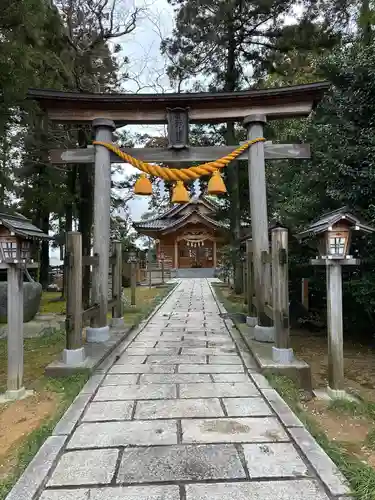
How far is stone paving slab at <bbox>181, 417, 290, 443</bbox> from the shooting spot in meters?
2.79

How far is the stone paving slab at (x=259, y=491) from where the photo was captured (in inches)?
82.4

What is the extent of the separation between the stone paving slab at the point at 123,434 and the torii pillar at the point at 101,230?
2.87m

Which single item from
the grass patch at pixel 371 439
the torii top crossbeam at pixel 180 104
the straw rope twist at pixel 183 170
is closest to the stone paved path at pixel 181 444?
the grass patch at pixel 371 439

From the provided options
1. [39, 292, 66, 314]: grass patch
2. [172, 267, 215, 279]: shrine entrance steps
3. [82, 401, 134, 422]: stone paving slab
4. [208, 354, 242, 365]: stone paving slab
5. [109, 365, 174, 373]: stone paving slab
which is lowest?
[39, 292, 66, 314]: grass patch

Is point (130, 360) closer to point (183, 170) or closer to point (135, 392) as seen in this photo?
point (135, 392)

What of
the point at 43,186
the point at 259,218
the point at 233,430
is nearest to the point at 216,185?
the point at 259,218

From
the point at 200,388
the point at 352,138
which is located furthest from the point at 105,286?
the point at 352,138

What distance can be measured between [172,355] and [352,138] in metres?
A: 4.40

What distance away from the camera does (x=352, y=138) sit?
5730mm

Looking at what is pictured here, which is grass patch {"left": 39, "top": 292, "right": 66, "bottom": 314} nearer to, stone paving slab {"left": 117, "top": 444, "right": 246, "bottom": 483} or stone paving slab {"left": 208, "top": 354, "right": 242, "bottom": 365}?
stone paving slab {"left": 208, "top": 354, "right": 242, "bottom": 365}

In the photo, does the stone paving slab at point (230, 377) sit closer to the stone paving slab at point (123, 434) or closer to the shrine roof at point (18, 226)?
the stone paving slab at point (123, 434)

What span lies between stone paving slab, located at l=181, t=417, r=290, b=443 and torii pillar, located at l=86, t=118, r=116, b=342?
3131 millimetres

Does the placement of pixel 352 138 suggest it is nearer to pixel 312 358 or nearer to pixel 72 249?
pixel 312 358

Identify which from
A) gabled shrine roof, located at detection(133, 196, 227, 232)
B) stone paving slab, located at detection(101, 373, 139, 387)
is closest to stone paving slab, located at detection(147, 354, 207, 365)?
stone paving slab, located at detection(101, 373, 139, 387)
